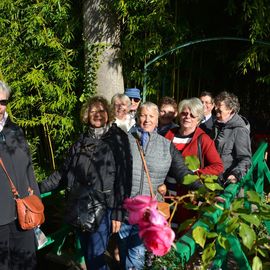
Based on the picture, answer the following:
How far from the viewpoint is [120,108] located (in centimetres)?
307

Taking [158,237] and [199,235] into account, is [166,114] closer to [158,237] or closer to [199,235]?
[199,235]

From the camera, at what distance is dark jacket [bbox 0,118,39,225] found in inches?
80.5

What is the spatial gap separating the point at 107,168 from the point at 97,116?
397 millimetres

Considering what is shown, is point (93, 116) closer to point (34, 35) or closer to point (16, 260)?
point (16, 260)

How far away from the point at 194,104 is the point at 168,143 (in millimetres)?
375

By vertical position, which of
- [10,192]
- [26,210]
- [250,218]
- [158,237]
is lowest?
[26,210]

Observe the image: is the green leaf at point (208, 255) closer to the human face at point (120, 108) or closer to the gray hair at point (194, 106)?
the gray hair at point (194, 106)

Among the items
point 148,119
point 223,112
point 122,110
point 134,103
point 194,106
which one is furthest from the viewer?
point 134,103

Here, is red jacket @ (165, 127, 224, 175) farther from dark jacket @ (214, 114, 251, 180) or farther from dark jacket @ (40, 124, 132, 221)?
dark jacket @ (40, 124, 132, 221)

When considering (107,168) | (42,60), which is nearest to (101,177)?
(107,168)

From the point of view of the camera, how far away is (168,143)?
2301mm

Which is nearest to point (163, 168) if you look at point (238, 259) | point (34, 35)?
point (238, 259)

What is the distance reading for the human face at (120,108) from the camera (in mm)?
3068

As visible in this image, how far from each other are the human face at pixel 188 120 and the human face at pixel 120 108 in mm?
678
